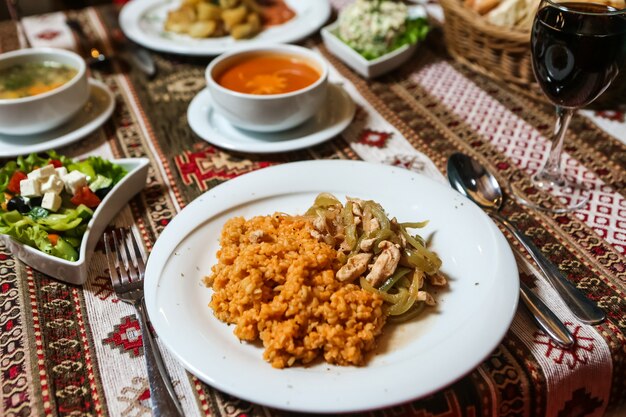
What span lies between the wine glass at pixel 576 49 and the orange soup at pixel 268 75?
0.86 meters

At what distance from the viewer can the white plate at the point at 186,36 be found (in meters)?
2.63

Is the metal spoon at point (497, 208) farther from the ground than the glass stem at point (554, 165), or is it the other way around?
the glass stem at point (554, 165)

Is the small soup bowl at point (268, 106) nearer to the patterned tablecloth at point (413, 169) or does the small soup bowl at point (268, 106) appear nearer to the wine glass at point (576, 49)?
the patterned tablecloth at point (413, 169)

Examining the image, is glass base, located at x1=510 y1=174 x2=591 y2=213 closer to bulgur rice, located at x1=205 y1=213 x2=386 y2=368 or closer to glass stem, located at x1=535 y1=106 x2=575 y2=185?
glass stem, located at x1=535 y1=106 x2=575 y2=185

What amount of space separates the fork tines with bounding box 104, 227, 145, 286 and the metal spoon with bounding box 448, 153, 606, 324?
976 mm

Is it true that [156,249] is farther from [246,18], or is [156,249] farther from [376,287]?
[246,18]

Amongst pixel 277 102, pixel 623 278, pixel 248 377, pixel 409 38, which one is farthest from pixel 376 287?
pixel 409 38

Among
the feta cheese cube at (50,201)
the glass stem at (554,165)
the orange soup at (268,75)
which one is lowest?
the feta cheese cube at (50,201)

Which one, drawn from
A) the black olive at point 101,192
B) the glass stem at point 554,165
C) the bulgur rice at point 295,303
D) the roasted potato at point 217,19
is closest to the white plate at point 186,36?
the roasted potato at point 217,19

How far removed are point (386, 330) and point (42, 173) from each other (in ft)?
3.61

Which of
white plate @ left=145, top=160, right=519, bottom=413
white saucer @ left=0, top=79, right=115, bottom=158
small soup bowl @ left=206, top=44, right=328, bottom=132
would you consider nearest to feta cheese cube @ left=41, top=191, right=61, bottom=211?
white plate @ left=145, top=160, right=519, bottom=413

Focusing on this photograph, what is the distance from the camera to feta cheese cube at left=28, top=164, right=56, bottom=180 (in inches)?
62.2

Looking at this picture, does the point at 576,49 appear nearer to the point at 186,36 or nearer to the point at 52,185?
the point at 52,185

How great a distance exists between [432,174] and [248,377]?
1.04m
